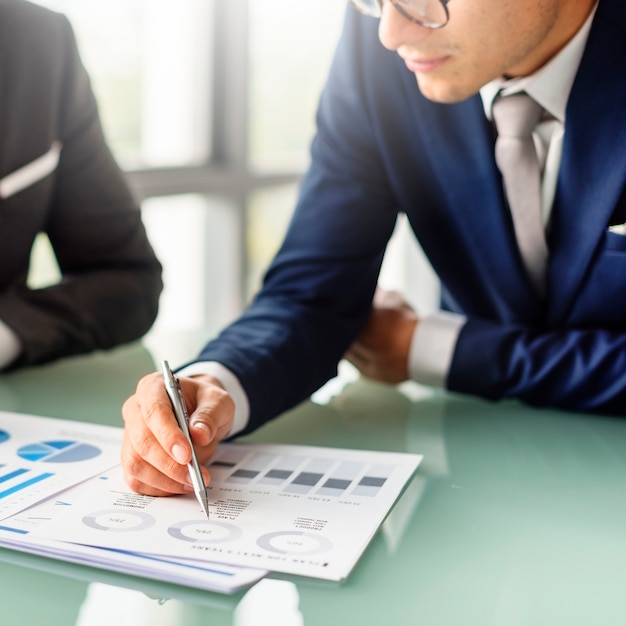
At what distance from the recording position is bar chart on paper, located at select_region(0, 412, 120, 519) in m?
0.81

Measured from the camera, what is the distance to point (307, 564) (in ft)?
2.24

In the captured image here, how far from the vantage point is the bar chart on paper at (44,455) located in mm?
810

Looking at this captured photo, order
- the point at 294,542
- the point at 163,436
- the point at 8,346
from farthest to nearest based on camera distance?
the point at 8,346 → the point at 163,436 → the point at 294,542

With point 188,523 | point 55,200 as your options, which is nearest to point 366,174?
point 55,200

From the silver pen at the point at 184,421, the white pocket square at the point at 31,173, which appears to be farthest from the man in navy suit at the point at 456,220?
the white pocket square at the point at 31,173

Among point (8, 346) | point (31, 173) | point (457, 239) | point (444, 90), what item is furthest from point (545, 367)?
point (31, 173)

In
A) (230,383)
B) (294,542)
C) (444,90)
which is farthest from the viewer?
(444,90)

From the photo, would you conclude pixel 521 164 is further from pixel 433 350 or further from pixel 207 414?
pixel 207 414

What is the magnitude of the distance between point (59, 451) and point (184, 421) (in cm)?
16

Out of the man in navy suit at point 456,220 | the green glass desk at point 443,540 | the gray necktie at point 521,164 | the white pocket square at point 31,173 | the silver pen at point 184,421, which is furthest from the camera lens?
the white pocket square at point 31,173

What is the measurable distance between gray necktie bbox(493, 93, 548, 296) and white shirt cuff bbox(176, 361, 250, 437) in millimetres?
495

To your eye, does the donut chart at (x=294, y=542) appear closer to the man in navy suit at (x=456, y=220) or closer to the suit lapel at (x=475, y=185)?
the man in navy suit at (x=456, y=220)

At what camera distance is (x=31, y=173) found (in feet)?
4.89

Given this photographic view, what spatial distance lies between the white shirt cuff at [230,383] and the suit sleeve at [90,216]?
0.42 m
